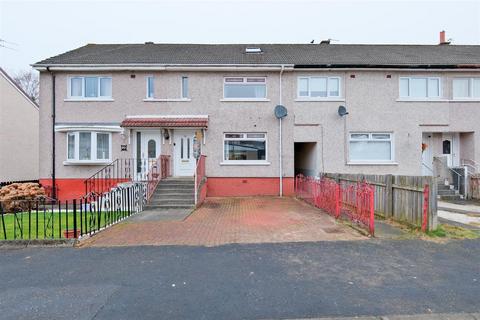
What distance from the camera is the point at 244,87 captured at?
14867 mm

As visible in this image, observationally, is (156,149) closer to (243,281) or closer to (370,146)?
(370,146)

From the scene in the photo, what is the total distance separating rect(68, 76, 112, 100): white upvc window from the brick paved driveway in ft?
27.0

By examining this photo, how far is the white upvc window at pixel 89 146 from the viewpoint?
14.0m

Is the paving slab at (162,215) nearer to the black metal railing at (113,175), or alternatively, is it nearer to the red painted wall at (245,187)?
the red painted wall at (245,187)

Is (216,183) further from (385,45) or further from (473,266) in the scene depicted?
(385,45)

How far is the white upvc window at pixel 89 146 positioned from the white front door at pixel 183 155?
126 inches

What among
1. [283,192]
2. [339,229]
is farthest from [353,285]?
[283,192]

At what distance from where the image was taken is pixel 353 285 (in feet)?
14.3

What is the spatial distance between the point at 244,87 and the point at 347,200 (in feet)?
26.7

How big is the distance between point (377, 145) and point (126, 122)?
A: 41.2 feet

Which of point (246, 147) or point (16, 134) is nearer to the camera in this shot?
point (246, 147)

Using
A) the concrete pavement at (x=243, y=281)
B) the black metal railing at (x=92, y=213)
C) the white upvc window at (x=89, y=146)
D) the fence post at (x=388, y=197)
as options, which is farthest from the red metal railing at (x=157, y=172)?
the fence post at (x=388, y=197)

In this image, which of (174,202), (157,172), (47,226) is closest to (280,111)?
(157,172)

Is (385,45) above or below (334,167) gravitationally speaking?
above
